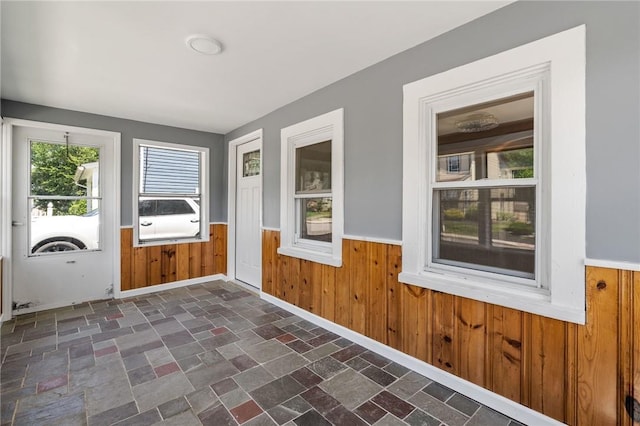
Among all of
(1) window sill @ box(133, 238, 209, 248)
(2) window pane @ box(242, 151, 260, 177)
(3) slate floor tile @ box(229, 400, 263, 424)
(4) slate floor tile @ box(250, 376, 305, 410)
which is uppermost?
(2) window pane @ box(242, 151, 260, 177)

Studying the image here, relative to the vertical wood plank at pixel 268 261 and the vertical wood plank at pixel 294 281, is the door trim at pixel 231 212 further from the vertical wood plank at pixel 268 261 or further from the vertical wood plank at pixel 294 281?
the vertical wood plank at pixel 294 281

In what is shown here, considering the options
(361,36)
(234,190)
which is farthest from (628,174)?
(234,190)

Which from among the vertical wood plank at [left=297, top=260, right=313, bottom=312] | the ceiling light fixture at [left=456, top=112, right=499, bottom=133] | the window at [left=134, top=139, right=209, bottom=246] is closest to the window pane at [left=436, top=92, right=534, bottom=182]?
the ceiling light fixture at [left=456, top=112, right=499, bottom=133]

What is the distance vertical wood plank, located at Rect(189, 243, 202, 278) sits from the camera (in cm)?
475

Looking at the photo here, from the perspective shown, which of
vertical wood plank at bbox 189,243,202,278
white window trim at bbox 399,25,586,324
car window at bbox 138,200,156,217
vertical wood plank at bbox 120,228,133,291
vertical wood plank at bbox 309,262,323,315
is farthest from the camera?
vertical wood plank at bbox 189,243,202,278

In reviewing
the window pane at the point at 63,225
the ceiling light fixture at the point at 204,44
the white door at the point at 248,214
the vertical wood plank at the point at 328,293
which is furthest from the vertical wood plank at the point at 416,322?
the window pane at the point at 63,225

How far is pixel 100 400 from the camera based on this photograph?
195 cm

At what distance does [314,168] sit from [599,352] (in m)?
2.73

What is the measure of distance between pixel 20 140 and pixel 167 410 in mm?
3674

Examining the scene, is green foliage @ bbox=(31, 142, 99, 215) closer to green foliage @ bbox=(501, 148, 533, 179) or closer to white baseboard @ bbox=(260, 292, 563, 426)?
white baseboard @ bbox=(260, 292, 563, 426)

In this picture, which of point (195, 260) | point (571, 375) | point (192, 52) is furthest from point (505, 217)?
point (195, 260)

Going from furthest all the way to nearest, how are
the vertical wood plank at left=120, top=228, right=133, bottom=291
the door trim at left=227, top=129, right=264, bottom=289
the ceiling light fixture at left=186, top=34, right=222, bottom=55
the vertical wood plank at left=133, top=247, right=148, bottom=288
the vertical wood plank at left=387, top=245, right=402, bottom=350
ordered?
the door trim at left=227, top=129, right=264, bottom=289, the vertical wood plank at left=133, top=247, right=148, bottom=288, the vertical wood plank at left=120, top=228, right=133, bottom=291, the vertical wood plank at left=387, top=245, right=402, bottom=350, the ceiling light fixture at left=186, top=34, right=222, bottom=55

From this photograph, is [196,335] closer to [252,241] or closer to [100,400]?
[100,400]

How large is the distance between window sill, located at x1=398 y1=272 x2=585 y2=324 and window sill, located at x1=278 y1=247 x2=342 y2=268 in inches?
31.2
